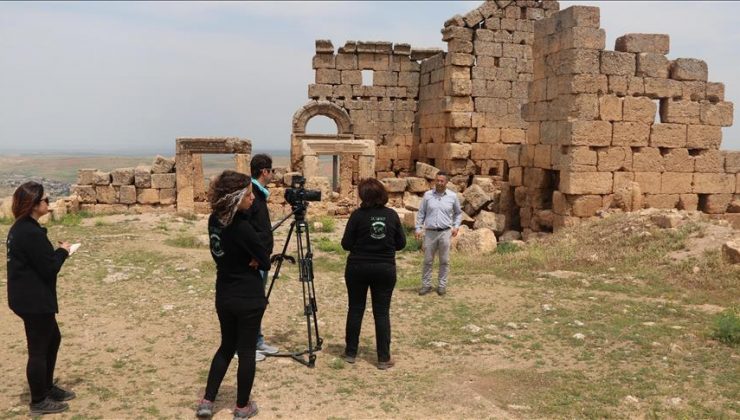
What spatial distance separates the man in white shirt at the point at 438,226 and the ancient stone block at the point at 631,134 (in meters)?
5.58

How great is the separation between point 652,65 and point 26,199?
11821mm

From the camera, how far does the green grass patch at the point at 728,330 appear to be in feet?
19.8

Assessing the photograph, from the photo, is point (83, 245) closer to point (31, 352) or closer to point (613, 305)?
point (31, 352)

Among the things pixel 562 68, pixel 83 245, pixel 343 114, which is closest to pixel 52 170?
pixel 343 114

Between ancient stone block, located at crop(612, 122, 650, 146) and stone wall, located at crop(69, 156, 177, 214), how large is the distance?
11.3 metres

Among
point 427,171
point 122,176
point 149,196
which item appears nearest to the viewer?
point 122,176

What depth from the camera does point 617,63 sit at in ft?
40.6

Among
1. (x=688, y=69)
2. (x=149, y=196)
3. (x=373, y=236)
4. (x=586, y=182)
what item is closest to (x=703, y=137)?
(x=688, y=69)

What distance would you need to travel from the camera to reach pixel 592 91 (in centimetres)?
1226

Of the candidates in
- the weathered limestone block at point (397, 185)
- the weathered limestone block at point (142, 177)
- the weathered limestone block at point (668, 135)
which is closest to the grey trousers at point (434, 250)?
the weathered limestone block at point (668, 135)

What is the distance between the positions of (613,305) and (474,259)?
3.37m

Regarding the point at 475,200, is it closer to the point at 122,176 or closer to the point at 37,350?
the point at 122,176

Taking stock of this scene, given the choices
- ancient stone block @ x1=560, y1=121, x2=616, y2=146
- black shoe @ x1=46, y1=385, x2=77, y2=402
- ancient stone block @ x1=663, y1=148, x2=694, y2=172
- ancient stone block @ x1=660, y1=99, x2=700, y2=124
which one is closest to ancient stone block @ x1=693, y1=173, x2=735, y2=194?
ancient stone block @ x1=663, y1=148, x2=694, y2=172

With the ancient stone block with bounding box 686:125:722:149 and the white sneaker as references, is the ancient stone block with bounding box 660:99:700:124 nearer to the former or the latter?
the ancient stone block with bounding box 686:125:722:149
